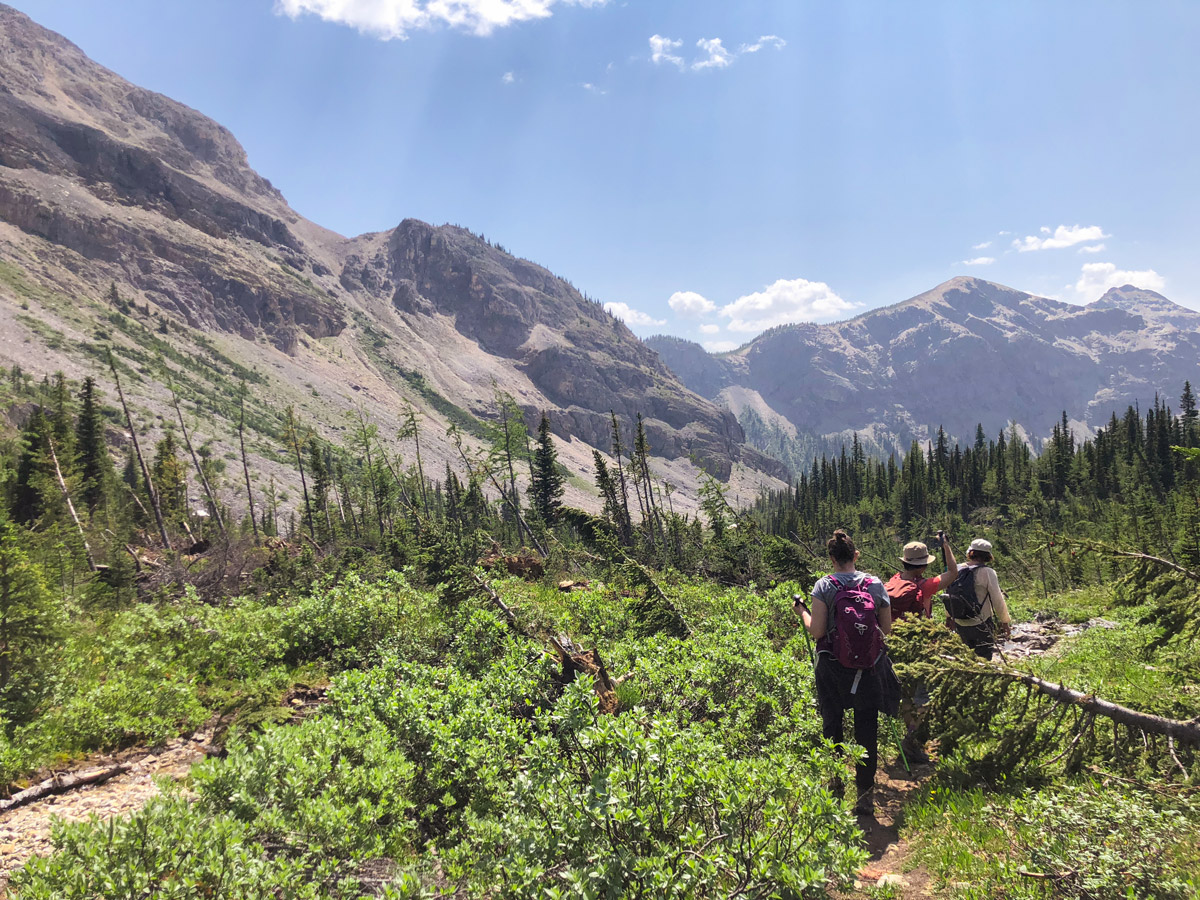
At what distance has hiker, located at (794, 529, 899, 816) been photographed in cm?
484

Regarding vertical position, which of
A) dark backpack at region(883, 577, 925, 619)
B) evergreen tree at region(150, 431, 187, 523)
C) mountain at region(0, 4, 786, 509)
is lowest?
dark backpack at region(883, 577, 925, 619)

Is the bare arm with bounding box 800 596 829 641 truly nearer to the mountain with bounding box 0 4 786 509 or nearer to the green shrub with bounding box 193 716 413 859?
the green shrub with bounding box 193 716 413 859

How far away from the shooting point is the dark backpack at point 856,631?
483 centimetres

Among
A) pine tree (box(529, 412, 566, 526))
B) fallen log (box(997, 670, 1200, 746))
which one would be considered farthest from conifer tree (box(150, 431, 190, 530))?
fallen log (box(997, 670, 1200, 746))

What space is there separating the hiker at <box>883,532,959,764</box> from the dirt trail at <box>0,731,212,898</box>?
280 inches

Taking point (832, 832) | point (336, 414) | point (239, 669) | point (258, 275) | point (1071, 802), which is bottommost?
point (239, 669)

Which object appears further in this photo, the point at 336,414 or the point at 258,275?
the point at 258,275

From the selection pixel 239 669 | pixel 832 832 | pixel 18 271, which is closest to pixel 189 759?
pixel 239 669

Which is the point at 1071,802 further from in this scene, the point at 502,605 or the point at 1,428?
the point at 1,428

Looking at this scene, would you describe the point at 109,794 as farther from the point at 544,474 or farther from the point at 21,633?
the point at 544,474

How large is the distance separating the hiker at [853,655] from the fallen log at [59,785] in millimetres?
7940

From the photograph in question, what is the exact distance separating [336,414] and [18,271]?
6660 cm

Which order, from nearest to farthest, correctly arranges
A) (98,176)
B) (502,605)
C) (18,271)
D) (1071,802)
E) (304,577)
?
(1071,802)
(502,605)
(304,577)
(18,271)
(98,176)

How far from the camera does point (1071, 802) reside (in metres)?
3.70
